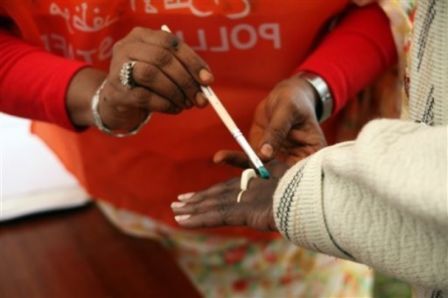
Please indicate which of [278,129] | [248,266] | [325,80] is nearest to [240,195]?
[278,129]

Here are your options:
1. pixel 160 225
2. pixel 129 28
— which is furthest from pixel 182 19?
pixel 160 225

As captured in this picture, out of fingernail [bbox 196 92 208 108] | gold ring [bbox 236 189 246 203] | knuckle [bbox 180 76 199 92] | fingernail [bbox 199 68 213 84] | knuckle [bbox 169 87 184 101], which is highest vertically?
fingernail [bbox 199 68 213 84]

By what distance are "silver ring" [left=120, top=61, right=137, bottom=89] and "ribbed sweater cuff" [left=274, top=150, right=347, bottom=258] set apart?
19 centimetres

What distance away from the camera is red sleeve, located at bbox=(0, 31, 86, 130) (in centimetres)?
67

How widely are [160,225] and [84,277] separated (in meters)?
0.12

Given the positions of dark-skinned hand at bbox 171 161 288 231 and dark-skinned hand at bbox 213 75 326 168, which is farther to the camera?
dark-skinned hand at bbox 213 75 326 168

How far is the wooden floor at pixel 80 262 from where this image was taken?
783mm

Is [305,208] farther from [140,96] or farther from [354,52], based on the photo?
[354,52]

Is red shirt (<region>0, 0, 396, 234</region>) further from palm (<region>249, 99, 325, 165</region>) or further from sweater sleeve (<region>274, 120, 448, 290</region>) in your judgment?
sweater sleeve (<region>274, 120, 448, 290</region>)

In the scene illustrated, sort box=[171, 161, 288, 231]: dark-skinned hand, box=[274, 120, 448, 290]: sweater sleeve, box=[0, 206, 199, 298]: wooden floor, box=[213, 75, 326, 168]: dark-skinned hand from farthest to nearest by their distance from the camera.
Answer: box=[0, 206, 199, 298]: wooden floor, box=[213, 75, 326, 168]: dark-skinned hand, box=[171, 161, 288, 231]: dark-skinned hand, box=[274, 120, 448, 290]: sweater sleeve

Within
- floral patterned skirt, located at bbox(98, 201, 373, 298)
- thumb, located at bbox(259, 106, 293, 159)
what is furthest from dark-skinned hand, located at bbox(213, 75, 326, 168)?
floral patterned skirt, located at bbox(98, 201, 373, 298)

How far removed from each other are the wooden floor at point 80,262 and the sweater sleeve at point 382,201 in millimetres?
376

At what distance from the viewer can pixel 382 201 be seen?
416 millimetres

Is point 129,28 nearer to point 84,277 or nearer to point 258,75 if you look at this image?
point 258,75
